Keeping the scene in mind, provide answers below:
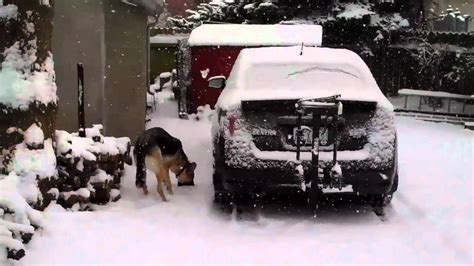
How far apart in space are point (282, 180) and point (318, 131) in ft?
1.80

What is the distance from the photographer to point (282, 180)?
5609mm

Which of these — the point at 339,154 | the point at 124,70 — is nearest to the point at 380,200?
the point at 339,154

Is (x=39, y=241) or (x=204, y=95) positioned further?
(x=204, y=95)

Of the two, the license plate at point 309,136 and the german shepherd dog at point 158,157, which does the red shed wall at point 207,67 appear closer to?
the german shepherd dog at point 158,157

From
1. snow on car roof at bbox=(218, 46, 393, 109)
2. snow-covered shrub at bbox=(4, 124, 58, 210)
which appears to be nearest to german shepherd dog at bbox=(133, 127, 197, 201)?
snow on car roof at bbox=(218, 46, 393, 109)

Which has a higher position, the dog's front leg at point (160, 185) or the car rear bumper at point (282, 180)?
the car rear bumper at point (282, 180)

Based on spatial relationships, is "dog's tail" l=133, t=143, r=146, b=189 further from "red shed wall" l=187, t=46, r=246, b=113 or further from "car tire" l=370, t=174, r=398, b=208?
"red shed wall" l=187, t=46, r=246, b=113

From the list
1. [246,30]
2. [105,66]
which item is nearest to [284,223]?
[105,66]

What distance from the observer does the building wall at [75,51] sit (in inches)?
327

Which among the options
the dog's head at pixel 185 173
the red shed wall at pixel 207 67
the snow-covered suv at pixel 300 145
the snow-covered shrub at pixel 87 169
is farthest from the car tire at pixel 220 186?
the red shed wall at pixel 207 67

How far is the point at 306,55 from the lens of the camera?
6977 mm

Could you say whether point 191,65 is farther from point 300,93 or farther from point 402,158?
point 300,93

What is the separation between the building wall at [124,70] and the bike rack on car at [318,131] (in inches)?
161

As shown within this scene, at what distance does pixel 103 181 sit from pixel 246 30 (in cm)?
1099
